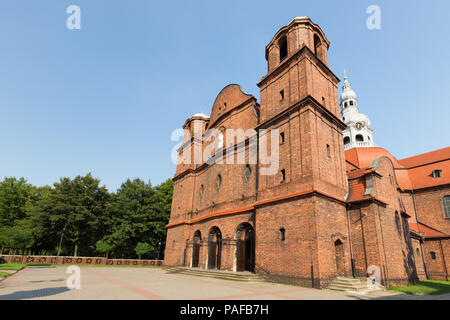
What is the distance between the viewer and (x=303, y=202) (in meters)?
13.5

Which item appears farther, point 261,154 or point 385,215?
point 261,154

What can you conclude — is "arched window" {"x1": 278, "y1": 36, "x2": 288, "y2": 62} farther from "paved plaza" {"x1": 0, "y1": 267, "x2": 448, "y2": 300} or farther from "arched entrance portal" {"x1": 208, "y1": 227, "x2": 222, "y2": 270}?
"paved plaza" {"x1": 0, "y1": 267, "x2": 448, "y2": 300}

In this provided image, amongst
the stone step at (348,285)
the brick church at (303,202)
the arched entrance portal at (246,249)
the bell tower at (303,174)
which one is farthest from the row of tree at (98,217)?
the stone step at (348,285)

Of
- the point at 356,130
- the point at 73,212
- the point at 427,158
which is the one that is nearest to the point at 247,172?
the point at 427,158

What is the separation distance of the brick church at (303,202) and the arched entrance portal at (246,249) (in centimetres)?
7

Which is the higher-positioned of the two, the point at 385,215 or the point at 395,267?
the point at 385,215

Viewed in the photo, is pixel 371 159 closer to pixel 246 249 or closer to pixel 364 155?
pixel 364 155

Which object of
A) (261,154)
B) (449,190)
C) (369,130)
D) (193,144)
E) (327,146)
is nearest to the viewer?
(327,146)

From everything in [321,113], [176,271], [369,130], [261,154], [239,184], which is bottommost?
[176,271]

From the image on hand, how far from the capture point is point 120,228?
3441cm

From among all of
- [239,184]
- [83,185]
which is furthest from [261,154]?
[83,185]

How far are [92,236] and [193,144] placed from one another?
20508mm
